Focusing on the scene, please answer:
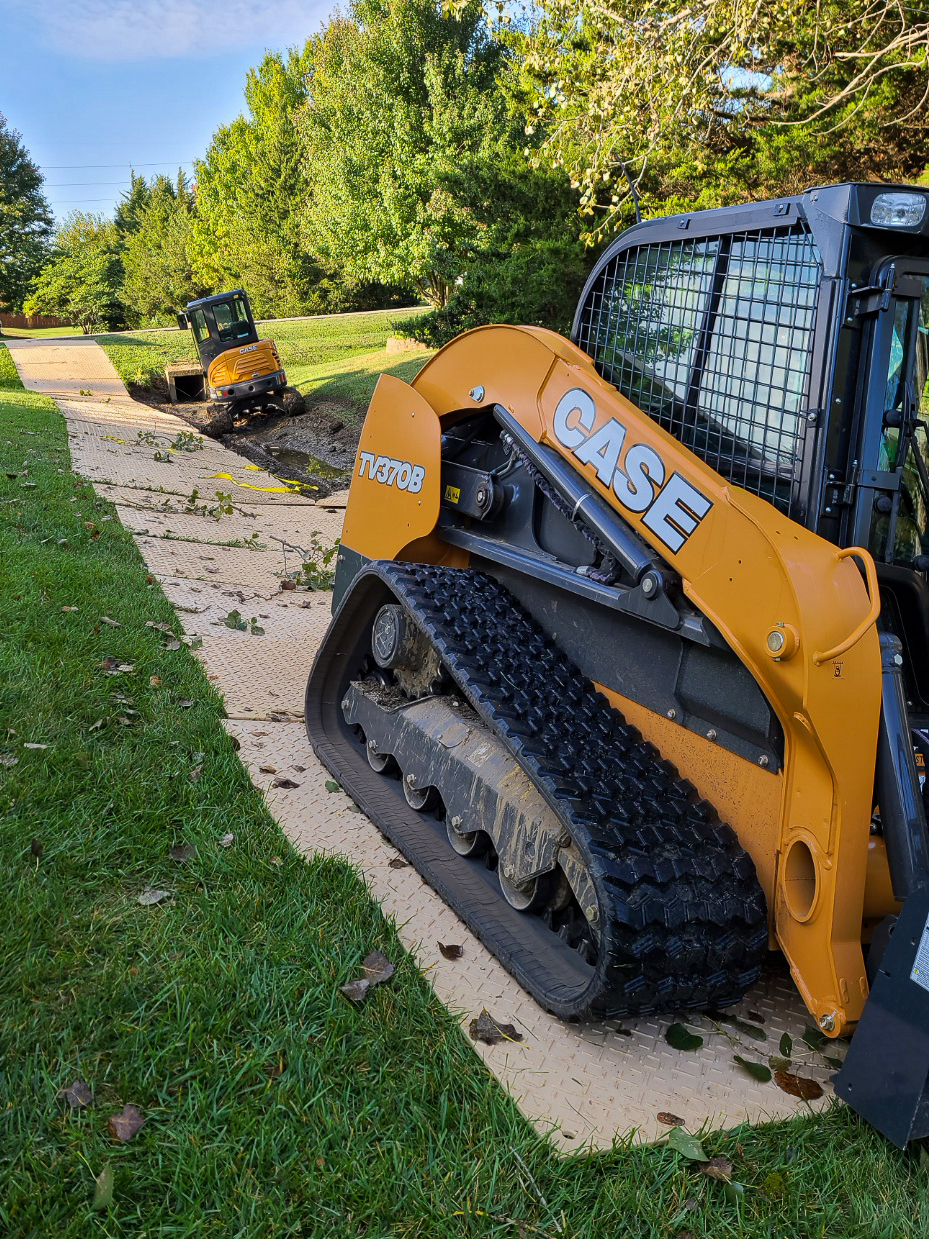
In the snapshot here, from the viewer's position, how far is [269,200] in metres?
40.8

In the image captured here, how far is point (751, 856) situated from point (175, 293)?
2054 inches

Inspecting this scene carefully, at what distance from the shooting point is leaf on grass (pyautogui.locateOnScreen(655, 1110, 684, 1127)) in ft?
7.47

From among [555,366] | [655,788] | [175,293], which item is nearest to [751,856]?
[655,788]

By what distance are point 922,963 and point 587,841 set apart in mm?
765

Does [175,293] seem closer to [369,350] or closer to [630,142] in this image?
[369,350]

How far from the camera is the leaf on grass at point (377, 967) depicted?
2.62 meters

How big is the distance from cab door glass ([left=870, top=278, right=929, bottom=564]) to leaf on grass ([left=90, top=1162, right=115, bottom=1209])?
2.20m

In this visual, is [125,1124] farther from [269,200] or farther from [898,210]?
[269,200]

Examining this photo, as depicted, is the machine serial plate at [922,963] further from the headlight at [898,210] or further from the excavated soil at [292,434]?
the excavated soil at [292,434]

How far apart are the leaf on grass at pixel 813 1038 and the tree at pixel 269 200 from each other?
40.7m

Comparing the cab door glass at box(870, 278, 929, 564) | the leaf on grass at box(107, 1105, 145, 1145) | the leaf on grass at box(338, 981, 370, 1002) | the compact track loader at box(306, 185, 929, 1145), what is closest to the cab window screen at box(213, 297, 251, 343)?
the compact track loader at box(306, 185, 929, 1145)

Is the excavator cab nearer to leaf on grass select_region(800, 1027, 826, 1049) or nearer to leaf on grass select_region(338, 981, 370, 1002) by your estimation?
leaf on grass select_region(338, 981, 370, 1002)

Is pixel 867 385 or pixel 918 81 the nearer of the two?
pixel 867 385

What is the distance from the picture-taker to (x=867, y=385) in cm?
247
